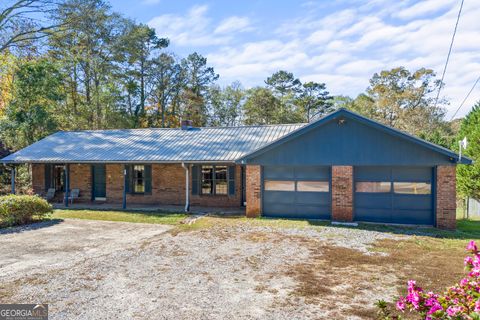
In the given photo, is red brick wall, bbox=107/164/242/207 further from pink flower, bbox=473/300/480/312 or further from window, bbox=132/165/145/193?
pink flower, bbox=473/300/480/312

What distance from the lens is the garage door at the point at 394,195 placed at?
39.0 feet

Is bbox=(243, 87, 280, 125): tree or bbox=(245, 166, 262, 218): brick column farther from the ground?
bbox=(243, 87, 280, 125): tree

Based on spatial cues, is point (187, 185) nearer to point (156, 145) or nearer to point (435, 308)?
point (156, 145)

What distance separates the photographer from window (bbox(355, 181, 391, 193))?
40.2 feet

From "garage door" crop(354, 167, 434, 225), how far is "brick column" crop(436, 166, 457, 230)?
32cm

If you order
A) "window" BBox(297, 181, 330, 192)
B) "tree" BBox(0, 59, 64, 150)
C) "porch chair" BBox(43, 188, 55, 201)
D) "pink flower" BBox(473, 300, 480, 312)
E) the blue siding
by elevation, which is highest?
"tree" BBox(0, 59, 64, 150)

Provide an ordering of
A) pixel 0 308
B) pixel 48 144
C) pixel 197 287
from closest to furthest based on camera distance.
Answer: pixel 0 308, pixel 197 287, pixel 48 144

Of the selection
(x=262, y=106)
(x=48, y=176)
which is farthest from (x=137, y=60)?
(x=48, y=176)

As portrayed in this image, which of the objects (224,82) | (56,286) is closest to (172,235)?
(56,286)

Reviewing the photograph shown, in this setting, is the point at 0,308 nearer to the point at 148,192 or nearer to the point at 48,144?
the point at 148,192

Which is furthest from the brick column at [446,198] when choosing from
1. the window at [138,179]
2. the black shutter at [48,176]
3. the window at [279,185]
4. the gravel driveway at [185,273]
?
the black shutter at [48,176]

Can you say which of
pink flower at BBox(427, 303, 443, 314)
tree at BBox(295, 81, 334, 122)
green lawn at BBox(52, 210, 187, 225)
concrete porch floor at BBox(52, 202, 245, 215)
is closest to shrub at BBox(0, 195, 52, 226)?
green lawn at BBox(52, 210, 187, 225)

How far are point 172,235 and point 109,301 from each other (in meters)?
5.00

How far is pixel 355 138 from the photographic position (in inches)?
484
